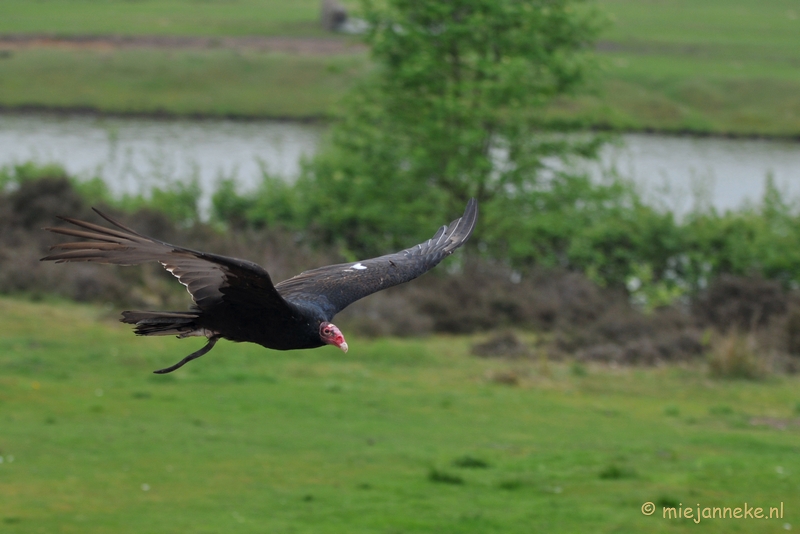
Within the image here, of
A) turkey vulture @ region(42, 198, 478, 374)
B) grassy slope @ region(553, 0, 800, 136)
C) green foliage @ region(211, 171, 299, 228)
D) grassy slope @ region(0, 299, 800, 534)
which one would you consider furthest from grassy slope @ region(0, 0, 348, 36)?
turkey vulture @ region(42, 198, 478, 374)

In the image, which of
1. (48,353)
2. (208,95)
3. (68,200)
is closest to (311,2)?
(208,95)

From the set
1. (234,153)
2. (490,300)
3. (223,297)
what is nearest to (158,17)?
(234,153)

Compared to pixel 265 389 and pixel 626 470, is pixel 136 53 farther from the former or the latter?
pixel 626 470

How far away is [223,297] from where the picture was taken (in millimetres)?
6859

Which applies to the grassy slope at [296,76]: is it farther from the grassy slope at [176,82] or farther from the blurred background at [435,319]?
the blurred background at [435,319]

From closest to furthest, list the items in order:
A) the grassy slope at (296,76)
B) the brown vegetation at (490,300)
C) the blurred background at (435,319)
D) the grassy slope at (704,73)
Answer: the blurred background at (435,319) < the brown vegetation at (490,300) < the grassy slope at (296,76) < the grassy slope at (704,73)

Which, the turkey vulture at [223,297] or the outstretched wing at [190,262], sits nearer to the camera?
the outstretched wing at [190,262]

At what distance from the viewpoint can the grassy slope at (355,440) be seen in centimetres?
1180

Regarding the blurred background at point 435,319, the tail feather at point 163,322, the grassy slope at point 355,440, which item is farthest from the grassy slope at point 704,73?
the tail feather at point 163,322

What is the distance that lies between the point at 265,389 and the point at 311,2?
3185 inches

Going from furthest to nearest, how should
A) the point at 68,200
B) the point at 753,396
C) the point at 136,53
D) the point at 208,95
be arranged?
1. the point at 136,53
2. the point at 208,95
3. the point at 68,200
4. the point at 753,396

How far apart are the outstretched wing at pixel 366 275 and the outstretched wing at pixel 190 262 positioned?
0.67 meters

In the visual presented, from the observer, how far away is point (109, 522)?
1121cm

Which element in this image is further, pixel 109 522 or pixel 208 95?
pixel 208 95
